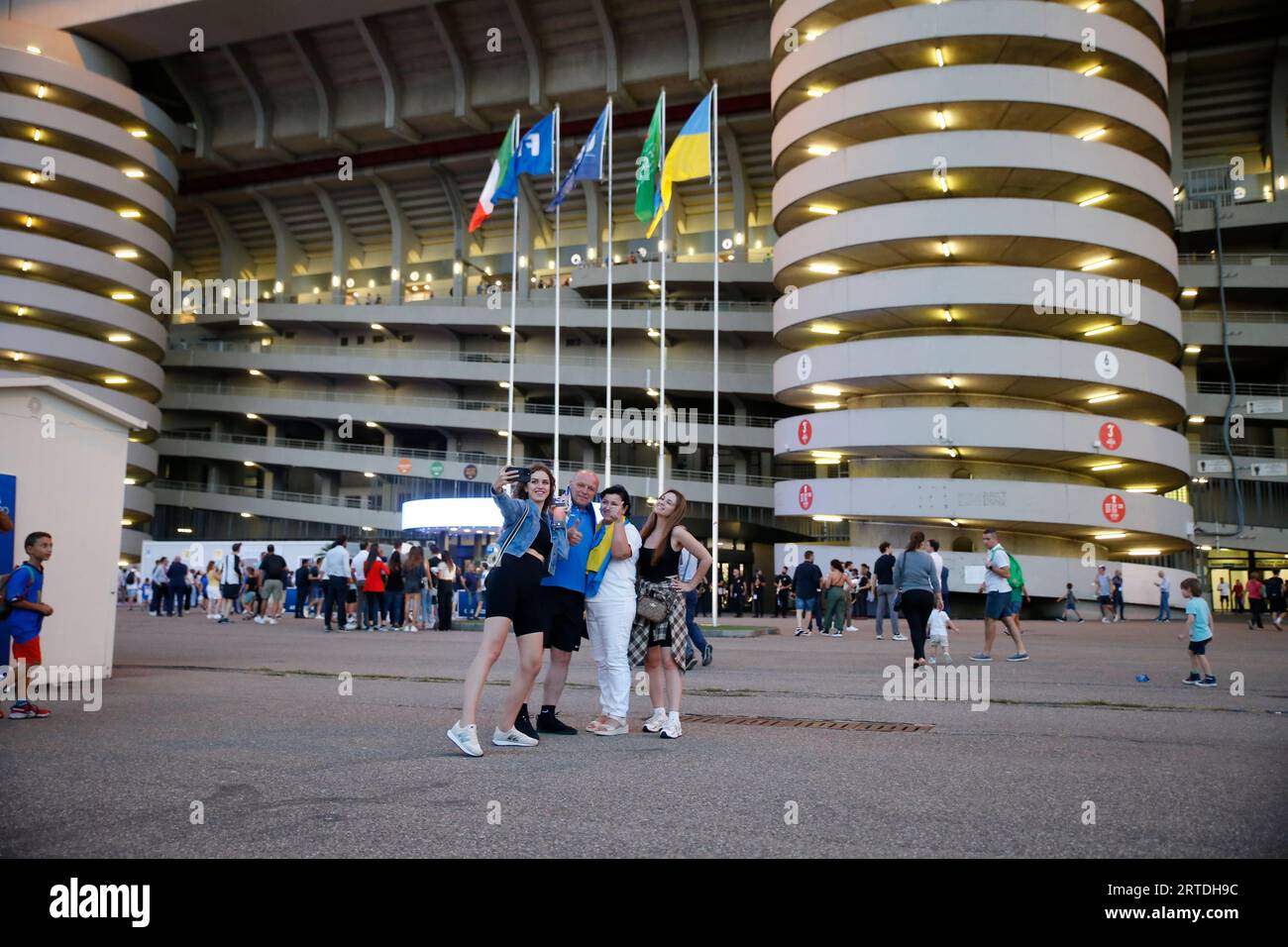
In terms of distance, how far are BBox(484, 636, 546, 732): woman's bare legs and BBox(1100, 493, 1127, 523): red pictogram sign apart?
3534 cm

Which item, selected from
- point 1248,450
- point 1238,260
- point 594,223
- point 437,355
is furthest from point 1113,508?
point 437,355

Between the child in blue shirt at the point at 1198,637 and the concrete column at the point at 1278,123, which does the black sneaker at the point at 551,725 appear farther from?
the concrete column at the point at 1278,123

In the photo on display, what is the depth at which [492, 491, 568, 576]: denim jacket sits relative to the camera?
6.58 meters

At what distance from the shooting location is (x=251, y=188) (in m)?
58.6

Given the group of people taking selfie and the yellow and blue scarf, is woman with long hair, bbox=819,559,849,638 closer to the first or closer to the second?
the group of people taking selfie

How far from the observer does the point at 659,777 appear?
19.2 ft

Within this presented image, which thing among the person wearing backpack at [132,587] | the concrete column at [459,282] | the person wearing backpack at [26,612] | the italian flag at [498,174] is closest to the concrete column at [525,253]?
the concrete column at [459,282]

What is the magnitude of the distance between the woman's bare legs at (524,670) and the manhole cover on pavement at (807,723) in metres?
2.06

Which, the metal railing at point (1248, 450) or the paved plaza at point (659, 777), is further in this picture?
the metal railing at point (1248, 450)

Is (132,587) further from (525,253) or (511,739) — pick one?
(511,739)

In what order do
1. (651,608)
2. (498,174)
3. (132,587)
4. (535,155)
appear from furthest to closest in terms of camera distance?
1. (132,587)
2. (498,174)
3. (535,155)
4. (651,608)

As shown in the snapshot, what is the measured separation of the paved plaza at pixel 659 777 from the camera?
170 inches

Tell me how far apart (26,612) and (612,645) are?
184 inches
